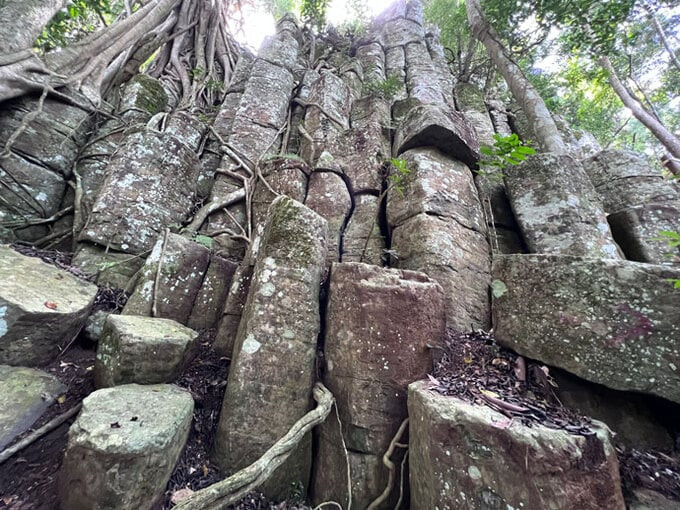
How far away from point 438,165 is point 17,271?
4973 millimetres

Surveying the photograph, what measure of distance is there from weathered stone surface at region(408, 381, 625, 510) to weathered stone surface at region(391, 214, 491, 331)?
4.70 ft

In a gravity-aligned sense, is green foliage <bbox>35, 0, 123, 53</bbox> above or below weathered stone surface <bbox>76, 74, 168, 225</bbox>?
above

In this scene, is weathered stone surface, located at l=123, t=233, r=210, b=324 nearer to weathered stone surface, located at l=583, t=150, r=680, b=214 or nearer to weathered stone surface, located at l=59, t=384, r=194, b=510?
weathered stone surface, located at l=59, t=384, r=194, b=510

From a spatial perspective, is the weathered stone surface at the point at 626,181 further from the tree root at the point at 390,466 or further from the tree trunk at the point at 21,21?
the tree trunk at the point at 21,21

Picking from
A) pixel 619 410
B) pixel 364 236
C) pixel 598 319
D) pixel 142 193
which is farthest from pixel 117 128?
pixel 619 410

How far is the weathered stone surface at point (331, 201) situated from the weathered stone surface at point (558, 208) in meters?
2.42

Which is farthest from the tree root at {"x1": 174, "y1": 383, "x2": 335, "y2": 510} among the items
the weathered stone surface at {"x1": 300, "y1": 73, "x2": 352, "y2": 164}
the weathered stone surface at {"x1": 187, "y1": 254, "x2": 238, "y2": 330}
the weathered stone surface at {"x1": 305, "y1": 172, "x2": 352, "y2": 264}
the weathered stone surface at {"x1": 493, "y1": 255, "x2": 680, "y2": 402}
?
the weathered stone surface at {"x1": 300, "y1": 73, "x2": 352, "y2": 164}

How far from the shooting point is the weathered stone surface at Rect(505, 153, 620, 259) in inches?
136

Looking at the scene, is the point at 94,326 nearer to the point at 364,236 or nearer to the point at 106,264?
the point at 106,264

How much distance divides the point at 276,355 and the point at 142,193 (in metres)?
3.26

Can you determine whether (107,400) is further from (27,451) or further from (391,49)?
(391,49)

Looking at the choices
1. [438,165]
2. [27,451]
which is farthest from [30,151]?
[438,165]

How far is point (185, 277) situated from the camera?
3447 millimetres

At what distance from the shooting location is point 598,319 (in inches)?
89.6
